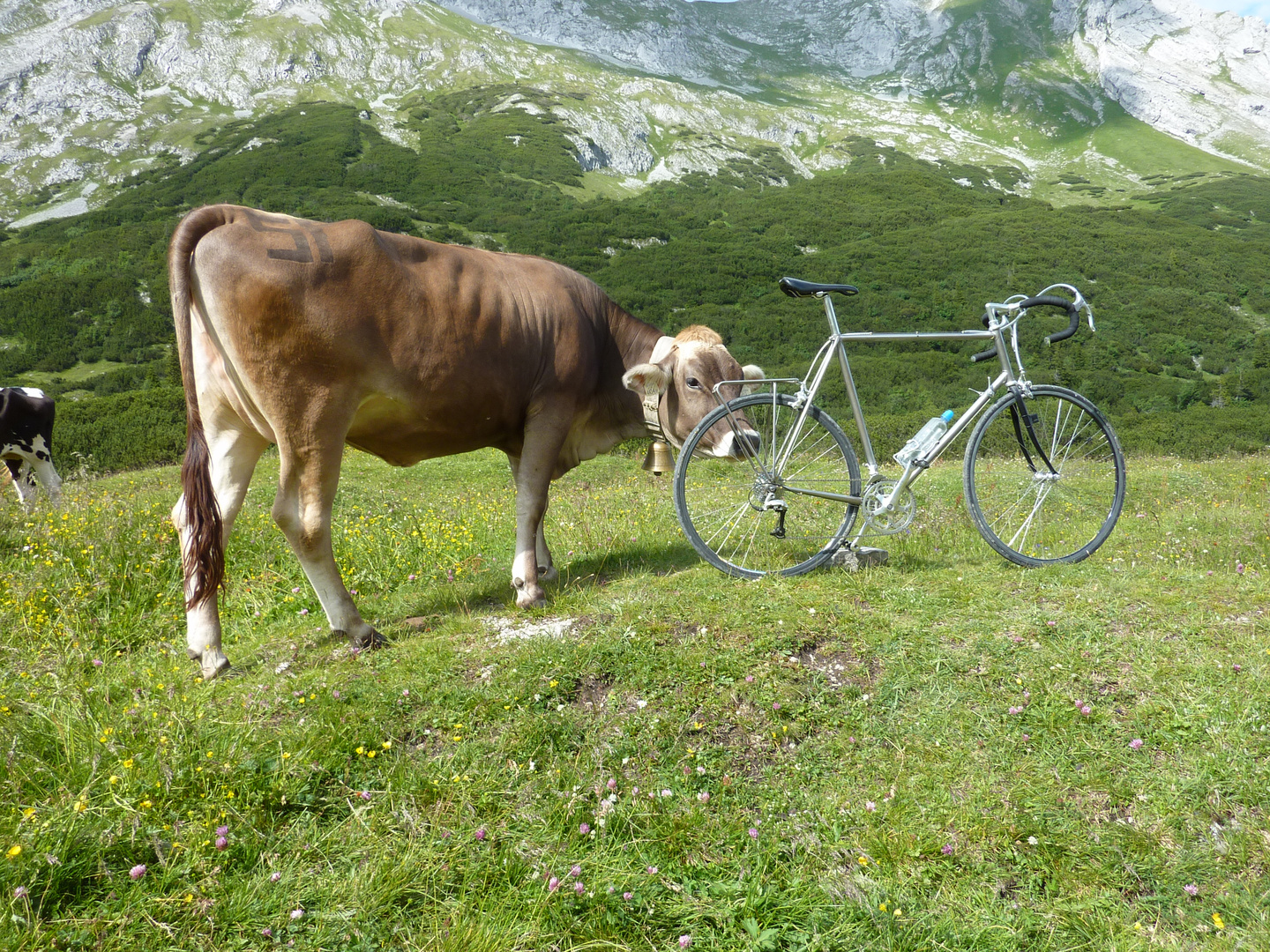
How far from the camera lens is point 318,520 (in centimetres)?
473

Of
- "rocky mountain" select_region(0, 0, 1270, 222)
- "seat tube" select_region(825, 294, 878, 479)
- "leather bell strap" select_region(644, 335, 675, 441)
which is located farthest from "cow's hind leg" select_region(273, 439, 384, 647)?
"rocky mountain" select_region(0, 0, 1270, 222)

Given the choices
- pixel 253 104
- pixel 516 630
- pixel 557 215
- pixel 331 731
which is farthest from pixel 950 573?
pixel 253 104

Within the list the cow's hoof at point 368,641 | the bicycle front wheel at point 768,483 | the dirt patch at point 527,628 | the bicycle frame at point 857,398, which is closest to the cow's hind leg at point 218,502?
the cow's hoof at point 368,641

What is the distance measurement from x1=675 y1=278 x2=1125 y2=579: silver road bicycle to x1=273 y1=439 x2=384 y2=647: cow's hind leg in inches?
90.5

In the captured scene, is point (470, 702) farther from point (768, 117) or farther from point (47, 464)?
point (768, 117)

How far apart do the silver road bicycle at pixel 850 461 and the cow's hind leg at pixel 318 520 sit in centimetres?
230

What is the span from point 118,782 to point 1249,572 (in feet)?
23.2

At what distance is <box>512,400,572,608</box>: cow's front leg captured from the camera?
5.57 m

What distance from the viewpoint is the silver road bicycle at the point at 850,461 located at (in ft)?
18.4

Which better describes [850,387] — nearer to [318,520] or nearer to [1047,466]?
[1047,466]

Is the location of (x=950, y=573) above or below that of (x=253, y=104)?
above

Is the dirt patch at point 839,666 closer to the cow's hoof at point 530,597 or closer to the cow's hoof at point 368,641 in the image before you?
the cow's hoof at point 530,597

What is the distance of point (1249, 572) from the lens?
5.55 meters

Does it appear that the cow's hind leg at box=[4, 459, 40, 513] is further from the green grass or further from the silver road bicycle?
the silver road bicycle
